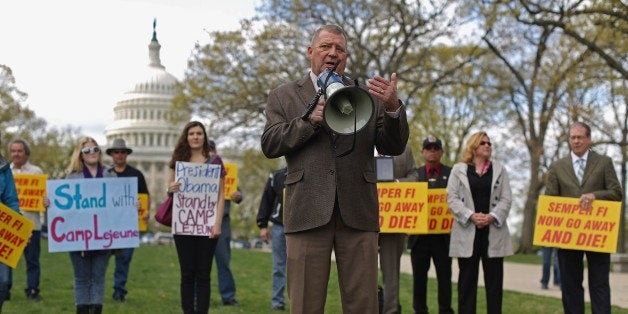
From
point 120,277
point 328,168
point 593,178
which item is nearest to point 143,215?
point 120,277

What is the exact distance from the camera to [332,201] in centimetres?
474

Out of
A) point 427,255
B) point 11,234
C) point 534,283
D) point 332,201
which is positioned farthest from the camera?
point 534,283

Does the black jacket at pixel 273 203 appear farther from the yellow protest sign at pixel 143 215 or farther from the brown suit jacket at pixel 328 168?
the brown suit jacket at pixel 328 168

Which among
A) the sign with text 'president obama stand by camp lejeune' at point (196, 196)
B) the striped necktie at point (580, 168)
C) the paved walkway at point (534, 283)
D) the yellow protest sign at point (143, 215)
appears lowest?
the paved walkway at point (534, 283)

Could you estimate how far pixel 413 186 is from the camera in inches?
380

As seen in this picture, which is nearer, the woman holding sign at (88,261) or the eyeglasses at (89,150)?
the woman holding sign at (88,261)

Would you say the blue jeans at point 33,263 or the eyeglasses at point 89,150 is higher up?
the eyeglasses at point 89,150

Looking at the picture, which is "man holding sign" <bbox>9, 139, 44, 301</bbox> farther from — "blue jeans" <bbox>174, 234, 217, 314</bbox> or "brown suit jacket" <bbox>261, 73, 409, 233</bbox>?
"brown suit jacket" <bbox>261, 73, 409, 233</bbox>

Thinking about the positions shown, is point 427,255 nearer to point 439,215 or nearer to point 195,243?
point 439,215

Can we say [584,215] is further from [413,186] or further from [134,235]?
[134,235]

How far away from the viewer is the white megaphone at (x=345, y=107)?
446cm

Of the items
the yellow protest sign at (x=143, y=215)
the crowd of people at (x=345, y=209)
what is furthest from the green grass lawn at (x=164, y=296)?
the yellow protest sign at (x=143, y=215)

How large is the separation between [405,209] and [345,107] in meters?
5.19

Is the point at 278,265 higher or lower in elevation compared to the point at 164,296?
higher
